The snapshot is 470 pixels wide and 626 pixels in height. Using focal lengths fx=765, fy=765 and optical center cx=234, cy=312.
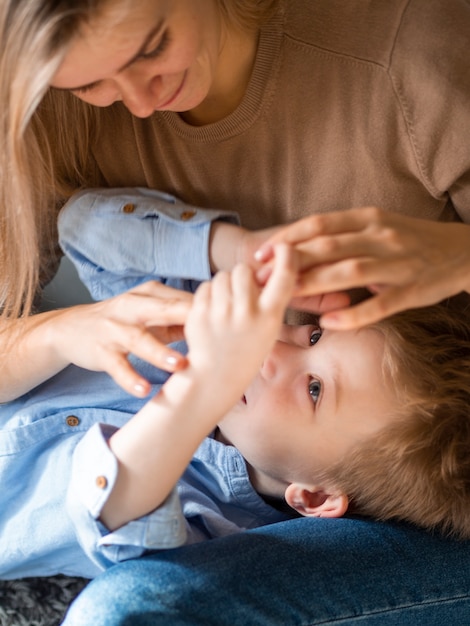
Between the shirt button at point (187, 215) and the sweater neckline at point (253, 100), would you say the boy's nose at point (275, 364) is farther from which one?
the sweater neckline at point (253, 100)

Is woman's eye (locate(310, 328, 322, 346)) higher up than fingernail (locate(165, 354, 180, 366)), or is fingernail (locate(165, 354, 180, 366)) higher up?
fingernail (locate(165, 354, 180, 366))

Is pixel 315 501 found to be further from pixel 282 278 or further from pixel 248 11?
pixel 248 11

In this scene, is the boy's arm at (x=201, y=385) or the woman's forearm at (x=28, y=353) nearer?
the boy's arm at (x=201, y=385)

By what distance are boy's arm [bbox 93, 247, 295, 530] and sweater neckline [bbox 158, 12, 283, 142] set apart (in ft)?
1.11

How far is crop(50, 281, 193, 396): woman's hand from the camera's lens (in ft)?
3.11

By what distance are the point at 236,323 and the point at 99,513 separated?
13.4 inches

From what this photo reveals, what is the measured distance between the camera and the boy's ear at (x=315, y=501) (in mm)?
1195

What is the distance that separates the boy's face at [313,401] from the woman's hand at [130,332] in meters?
0.18

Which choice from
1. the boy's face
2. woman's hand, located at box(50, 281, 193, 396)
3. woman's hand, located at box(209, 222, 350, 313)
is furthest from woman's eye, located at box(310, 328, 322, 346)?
woman's hand, located at box(50, 281, 193, 396)

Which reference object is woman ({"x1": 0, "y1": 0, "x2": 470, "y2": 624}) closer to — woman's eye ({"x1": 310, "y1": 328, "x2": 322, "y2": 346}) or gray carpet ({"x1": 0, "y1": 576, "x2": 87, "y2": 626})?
woman's eye ({"x1": 310, "y1": 328, "x2": 322, "y2": 346})

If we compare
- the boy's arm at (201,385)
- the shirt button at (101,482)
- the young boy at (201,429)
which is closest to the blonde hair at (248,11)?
the young boy at (201,429)

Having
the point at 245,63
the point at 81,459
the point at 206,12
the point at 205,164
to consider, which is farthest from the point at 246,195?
the point at 81,459

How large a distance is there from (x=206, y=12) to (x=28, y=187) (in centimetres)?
34

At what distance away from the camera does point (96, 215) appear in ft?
3.93
